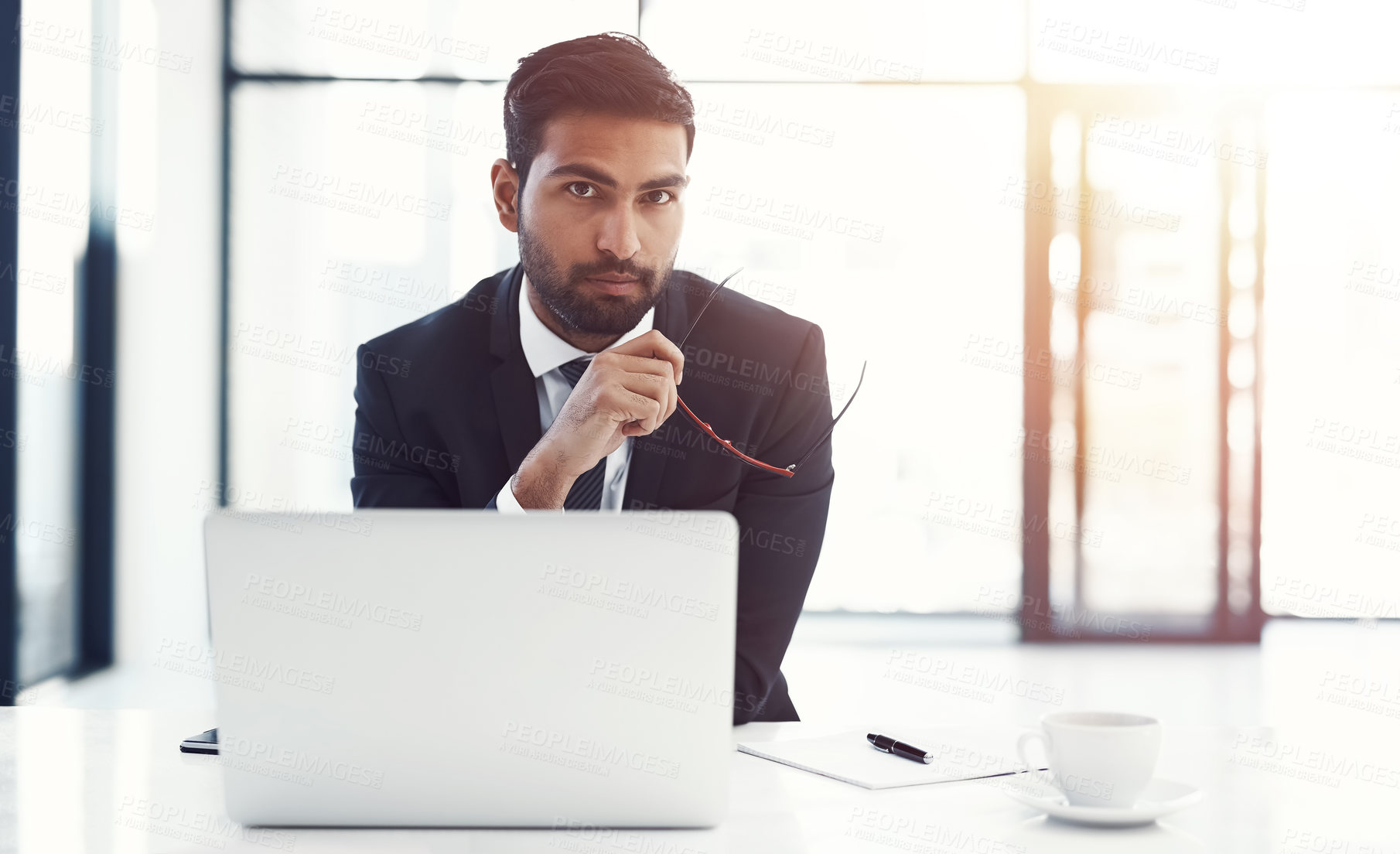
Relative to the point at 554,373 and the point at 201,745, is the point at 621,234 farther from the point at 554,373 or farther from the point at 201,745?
the point at 201,745

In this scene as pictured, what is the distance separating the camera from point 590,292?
175cm

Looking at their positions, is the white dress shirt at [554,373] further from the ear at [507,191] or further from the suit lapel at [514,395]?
the ear at [507,191]

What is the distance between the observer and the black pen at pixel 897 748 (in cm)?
106

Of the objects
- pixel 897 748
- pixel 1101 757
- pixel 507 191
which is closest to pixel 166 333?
pixel 507 191

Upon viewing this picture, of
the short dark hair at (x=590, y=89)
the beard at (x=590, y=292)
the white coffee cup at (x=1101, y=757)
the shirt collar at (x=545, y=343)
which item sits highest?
the short dark hair at (x=590, y=89)

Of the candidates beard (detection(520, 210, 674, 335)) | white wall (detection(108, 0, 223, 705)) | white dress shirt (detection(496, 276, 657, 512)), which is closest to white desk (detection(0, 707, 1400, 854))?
white dress shirt (detection(496, 276, 657, 512))

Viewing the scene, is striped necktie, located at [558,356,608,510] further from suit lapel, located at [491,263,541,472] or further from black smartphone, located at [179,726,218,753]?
black smartphone, located at [179,726,218,753]

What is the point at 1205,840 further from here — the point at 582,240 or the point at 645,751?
the point at 582,240

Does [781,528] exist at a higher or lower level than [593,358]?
lower

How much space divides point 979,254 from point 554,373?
9.42 feet

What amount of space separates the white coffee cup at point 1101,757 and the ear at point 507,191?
130cm

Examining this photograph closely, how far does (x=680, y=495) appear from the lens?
1.73m

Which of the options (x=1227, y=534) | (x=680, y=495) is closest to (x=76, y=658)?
(x=680, y=495)

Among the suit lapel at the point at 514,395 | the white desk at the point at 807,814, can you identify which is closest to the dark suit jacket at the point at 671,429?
the suit lapel at the point at 514,395
